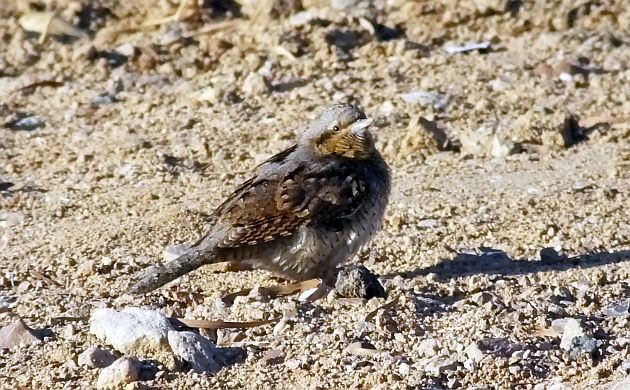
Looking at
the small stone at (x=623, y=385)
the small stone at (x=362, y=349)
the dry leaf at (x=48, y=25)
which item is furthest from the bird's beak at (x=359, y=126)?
the dry leaf at (x=48, y=25)

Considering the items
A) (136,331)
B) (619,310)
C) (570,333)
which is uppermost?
(136,331)

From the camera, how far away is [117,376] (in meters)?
5.39

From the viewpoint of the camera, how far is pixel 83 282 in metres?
6.64

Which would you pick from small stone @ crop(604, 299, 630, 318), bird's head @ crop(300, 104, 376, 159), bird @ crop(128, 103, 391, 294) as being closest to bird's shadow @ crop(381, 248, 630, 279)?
bird @ crop(128, 103, 391, 294)

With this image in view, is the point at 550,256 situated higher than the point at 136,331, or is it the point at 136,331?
the point at 136,331

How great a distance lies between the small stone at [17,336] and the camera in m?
5.78

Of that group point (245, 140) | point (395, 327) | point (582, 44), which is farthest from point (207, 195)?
point (582, 44)

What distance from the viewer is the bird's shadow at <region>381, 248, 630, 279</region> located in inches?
261

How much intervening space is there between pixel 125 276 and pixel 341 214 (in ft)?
3.52

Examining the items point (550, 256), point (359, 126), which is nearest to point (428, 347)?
point (550, 256)

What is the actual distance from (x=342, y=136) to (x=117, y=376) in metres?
2.09

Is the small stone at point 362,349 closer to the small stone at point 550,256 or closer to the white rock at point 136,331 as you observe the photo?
the white rock at point 136,331

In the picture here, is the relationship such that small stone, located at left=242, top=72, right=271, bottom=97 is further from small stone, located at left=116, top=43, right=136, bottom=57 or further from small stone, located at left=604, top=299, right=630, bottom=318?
small stone, located at left=604, top=299, right=630, bottom=318

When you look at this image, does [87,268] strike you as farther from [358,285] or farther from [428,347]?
[428,347]
